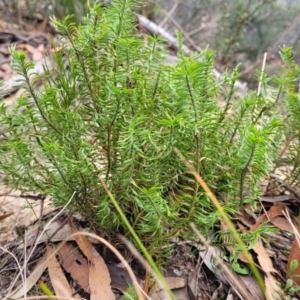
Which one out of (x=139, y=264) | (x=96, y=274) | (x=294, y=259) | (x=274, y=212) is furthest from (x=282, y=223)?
(x=96, y=274)

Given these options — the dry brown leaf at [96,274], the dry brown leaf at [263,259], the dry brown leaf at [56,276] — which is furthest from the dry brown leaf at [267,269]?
the dry brown leaf at [56,276]

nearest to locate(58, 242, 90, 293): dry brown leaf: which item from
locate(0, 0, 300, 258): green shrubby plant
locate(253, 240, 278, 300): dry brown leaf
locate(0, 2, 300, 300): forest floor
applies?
locate(0, 2, 300, 300): forest floor

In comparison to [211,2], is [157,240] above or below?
above

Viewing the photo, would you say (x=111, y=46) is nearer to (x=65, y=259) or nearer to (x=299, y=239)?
(x=65, y=259)

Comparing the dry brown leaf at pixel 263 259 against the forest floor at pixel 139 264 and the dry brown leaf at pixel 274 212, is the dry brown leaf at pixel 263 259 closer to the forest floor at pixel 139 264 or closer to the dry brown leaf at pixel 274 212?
the forest floor at pixel 139 264

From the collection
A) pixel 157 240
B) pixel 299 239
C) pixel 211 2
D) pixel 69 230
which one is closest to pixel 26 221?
pixel 69 230

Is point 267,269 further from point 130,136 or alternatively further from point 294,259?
point 130,136
